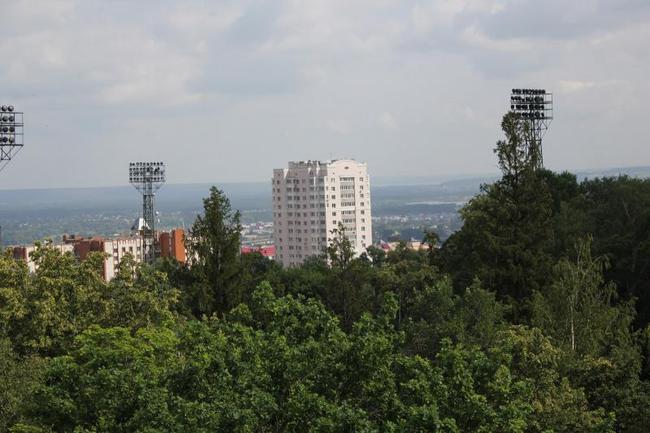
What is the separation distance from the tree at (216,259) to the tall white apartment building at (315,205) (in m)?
129

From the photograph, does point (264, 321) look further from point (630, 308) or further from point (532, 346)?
point (630, 308)

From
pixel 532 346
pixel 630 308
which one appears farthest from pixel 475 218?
pixel 532 346

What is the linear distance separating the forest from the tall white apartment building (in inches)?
5095

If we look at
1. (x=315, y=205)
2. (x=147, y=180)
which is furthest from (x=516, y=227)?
(x=315, y=205)

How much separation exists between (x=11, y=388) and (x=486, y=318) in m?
11.8

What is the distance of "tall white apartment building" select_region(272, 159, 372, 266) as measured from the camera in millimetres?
165625

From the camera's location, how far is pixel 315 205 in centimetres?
16550

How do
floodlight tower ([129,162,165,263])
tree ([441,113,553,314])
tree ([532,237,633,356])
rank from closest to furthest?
tree ([532,237,633,356]) → tree ([441,113,553,314]) → floodlight tower ([129,162,165,263])

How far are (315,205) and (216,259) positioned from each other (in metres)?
133

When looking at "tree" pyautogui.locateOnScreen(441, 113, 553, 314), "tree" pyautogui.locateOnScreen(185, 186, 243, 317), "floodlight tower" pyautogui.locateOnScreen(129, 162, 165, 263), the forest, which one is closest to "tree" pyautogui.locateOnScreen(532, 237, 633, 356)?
the forest

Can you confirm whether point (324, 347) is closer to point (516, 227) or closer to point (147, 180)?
point (516, 227)

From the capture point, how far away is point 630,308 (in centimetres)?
2906

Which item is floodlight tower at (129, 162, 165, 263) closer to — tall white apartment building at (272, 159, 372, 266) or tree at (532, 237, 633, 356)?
tree at (532, 237, 633, 356)

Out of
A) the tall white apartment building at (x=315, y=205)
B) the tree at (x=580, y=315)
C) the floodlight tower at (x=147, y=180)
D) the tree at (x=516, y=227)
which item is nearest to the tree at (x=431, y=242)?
the tree at (x=516, y=227)
